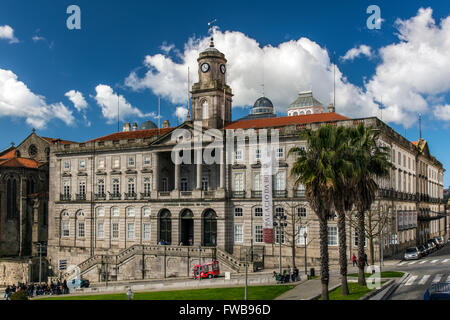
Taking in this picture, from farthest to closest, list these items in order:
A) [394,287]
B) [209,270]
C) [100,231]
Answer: [100,231] → [209,270] → [394,287]

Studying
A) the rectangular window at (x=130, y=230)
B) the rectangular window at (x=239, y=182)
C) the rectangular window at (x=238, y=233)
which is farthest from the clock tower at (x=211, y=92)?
the rectangular window at (x=130, y=230)

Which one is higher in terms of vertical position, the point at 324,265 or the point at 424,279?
the point at 324,265

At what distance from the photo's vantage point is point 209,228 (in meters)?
63.5

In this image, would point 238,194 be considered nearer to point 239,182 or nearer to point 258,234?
point 239,182

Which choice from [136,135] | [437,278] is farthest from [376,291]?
[136,135]

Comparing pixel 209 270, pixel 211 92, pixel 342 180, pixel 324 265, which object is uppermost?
pixel 211 92

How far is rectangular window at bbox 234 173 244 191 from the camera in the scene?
205 feet

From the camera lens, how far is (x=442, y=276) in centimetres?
4200

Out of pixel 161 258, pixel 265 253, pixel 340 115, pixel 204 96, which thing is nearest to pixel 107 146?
pixel 204 96

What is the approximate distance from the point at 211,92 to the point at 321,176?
1556 inches

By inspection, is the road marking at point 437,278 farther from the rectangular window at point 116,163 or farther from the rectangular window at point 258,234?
the rectangular window at point 116,163

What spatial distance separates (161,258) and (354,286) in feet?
95.7
